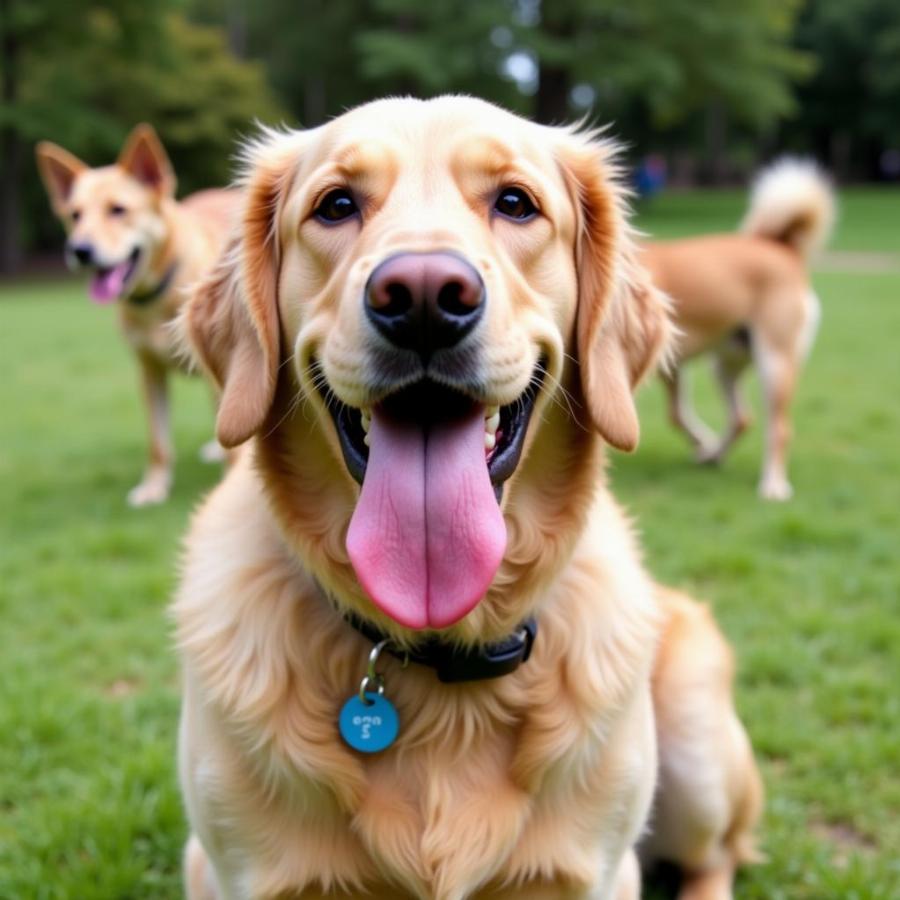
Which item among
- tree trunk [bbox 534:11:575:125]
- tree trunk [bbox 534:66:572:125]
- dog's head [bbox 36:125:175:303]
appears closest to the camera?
dog's head [bbox 36:125:175:303]

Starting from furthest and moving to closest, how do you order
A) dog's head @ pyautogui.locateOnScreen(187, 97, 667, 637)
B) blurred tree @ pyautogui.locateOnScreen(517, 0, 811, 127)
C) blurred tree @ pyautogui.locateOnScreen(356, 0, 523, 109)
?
blurred tree @ pyautogui.locateOnScreen(517, 0, 811, 127) < blurred tree @ pyautogui.locateOnScreen(356, 0, 523, 109) < dog's head @ pyautogui.locateOnScreen(187, 97, 667, 637)

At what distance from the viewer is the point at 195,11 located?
47.8m

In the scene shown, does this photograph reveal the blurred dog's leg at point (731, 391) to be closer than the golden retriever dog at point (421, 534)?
No

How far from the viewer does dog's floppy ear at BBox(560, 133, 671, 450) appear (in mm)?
2223

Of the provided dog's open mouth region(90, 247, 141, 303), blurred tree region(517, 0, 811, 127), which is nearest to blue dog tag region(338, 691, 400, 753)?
dog's open mouth region(90, 247, 141, 303)

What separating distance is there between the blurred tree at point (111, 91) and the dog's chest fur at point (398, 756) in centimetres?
2101

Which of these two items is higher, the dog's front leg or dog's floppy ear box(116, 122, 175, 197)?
dog's floppy ear box(116, 122, 175, 197)

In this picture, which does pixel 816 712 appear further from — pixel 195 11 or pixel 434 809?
pixel 195 11

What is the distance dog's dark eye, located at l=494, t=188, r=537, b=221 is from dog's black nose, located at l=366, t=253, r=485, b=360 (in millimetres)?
424

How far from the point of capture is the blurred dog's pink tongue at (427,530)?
1880mm

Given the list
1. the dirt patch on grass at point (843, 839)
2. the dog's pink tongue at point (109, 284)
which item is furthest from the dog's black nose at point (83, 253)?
the dirt patch on grass at point (843, 839)

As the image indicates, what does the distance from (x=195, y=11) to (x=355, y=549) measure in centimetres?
5185

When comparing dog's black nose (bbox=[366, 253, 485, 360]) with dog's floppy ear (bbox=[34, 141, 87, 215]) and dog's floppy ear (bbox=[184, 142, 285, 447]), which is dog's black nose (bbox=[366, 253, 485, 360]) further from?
dog's floppy ear (bbox=[34, 141, 87, 215])

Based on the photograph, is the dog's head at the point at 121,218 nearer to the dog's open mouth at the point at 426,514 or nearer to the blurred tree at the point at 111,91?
the dog's open mouth at the point at 426,514
